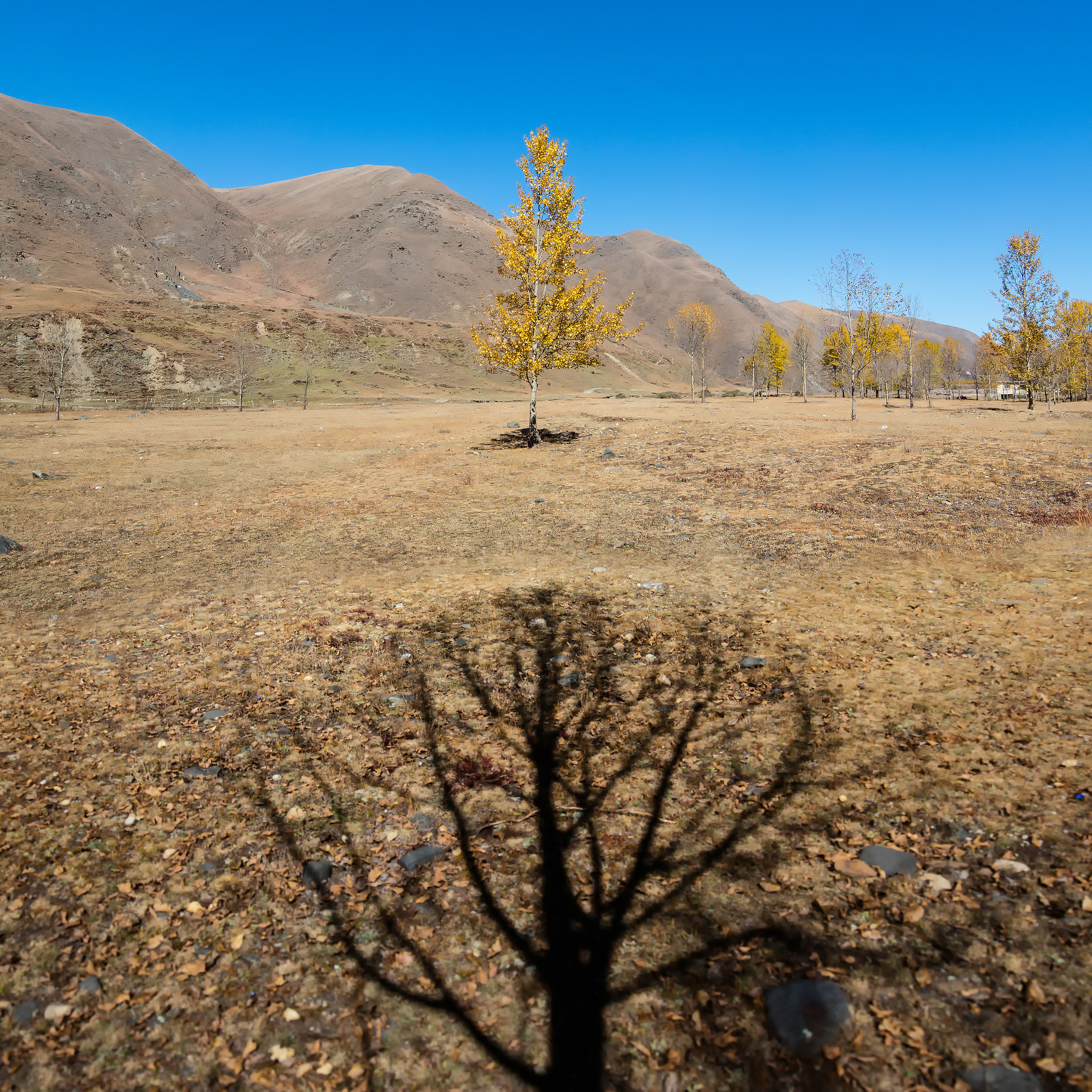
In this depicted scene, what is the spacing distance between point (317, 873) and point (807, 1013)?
8.57ft

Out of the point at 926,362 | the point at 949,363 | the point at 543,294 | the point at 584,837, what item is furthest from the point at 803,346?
the point at 584,837

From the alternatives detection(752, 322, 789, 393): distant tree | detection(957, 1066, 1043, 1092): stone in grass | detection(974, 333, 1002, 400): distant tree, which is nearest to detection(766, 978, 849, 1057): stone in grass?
detection(957, 1066, 1043, 1092): stone in grass

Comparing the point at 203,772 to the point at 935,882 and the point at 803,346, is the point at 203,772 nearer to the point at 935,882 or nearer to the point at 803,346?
the point at 935,882

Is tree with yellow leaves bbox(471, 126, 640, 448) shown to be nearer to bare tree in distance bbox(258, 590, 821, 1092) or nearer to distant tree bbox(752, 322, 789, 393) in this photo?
bare tree in distance bbox(258, 590, 821, 1092)

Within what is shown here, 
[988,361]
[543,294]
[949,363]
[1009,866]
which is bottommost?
[1009,866]

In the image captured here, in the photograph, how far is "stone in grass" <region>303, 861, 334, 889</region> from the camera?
357 centimetres

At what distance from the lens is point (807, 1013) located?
2670mm

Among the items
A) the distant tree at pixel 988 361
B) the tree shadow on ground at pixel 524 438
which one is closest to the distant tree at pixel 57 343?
the tree shadow on ground at pixel 524 438

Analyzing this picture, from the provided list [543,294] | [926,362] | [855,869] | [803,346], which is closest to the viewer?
[855,869]

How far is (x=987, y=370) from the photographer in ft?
270

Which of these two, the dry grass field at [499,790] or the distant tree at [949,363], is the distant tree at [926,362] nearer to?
the distant tree at [949,363]

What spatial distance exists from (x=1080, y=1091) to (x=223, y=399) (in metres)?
74.0

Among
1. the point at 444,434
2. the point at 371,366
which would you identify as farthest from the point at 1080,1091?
the point at 371,366

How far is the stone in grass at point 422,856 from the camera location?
12.2 ft
